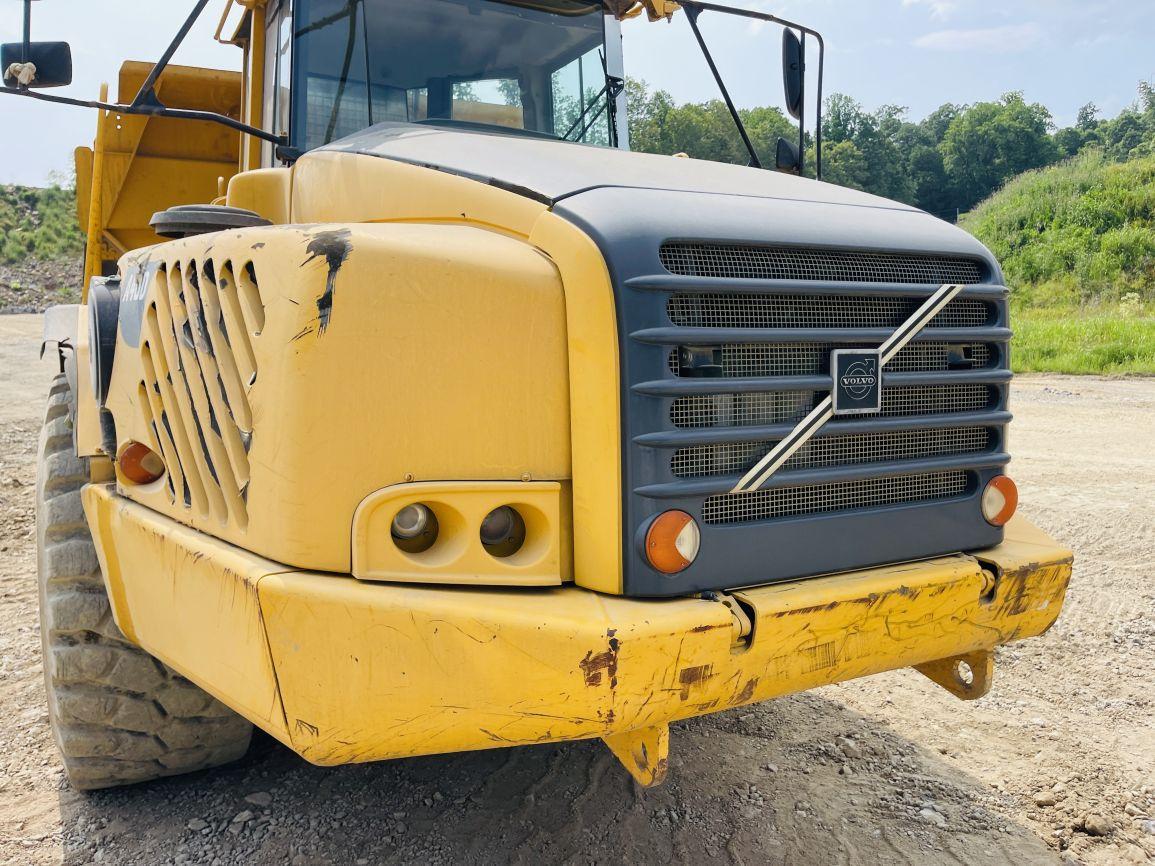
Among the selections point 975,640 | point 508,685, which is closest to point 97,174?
point 508,685

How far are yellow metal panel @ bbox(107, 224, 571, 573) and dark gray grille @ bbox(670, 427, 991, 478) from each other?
30 cm

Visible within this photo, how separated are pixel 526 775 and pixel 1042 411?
1003 cm

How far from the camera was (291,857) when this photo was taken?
2738 mm

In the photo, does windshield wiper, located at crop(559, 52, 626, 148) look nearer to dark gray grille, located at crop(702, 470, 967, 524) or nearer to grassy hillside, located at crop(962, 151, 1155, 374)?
dark gray grille, located at crop(702, 470, 967, 524)

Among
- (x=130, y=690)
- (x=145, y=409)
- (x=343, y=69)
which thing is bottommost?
(x=130, y=690)

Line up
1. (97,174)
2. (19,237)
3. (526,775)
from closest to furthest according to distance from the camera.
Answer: (526,775) → (97,174) → (19,237)

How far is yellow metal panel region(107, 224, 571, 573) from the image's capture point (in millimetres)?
2047

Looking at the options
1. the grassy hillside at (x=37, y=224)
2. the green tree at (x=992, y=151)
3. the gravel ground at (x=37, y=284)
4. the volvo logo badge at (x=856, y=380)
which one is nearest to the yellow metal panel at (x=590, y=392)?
the volvo logo badge at (x=856, y=380)

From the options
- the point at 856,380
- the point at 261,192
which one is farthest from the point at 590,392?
the point at 261,192

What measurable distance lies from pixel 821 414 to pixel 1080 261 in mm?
27848

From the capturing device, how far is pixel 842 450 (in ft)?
8.16

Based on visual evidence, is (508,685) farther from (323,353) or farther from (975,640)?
(975,640)

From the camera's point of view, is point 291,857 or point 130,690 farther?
point 130,690

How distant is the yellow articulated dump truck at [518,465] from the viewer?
2037mm
